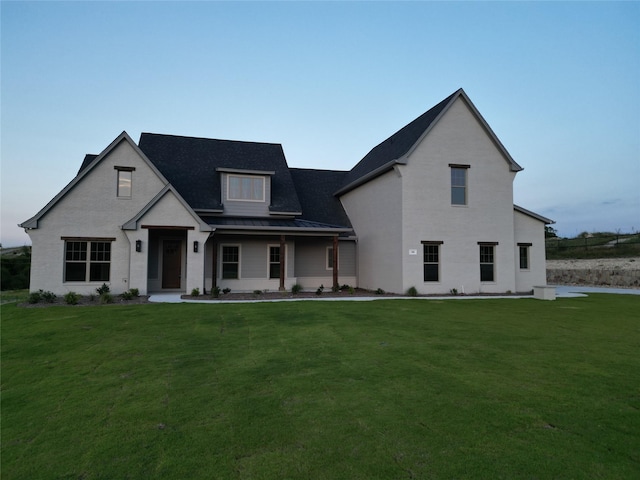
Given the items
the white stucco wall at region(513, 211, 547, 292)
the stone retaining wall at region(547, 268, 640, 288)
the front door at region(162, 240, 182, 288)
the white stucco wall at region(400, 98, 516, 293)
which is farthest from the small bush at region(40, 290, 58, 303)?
the stone retaining wall at region(547, 268, 640, 288)

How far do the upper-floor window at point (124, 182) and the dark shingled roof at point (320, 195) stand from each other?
30.2ft

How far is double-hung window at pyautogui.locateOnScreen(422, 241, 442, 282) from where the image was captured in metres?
18.2

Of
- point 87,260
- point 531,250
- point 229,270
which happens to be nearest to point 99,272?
point 87,260

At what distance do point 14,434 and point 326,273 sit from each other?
17.9 metres

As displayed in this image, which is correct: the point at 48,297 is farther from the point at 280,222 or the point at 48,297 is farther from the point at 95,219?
the point at 280,222

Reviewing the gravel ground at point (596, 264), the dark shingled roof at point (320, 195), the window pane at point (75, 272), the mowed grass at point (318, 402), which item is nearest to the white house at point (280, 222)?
the window pane at point (75, 272)

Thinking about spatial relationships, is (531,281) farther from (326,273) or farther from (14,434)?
(14,434)

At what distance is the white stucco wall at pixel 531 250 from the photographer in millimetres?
20234

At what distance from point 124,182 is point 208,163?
17.6ft

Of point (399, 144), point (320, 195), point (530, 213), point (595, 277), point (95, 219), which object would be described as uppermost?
point (399, 144)

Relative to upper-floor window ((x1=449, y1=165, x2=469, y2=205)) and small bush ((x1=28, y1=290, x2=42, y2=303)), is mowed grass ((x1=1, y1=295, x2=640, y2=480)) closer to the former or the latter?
small bush ((x1=28, y1=290, x2=42, y2=303))

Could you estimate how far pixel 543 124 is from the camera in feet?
79.5

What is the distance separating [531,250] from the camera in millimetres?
20500

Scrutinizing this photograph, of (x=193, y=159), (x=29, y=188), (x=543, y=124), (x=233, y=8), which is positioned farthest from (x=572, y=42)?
(x=29, y=188)
